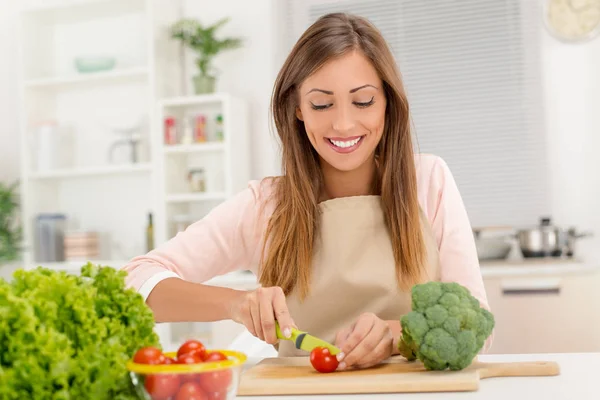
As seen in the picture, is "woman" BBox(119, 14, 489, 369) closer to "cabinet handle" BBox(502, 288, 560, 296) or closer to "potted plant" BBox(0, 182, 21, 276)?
"cabinet handle" BBox(502, 288, 560, 296)

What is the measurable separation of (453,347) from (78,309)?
66cm

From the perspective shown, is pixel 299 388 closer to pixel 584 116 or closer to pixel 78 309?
pixel 78 309

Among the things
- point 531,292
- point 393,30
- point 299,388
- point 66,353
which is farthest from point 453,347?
point 393,30

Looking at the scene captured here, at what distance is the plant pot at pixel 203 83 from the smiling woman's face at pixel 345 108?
2912 millimetres

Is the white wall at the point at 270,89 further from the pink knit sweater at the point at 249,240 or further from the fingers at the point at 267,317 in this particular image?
the fingers at the point at 267,317

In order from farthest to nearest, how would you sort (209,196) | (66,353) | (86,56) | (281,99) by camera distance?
(86,56) < (209,196) < (281,99) < (66,353)

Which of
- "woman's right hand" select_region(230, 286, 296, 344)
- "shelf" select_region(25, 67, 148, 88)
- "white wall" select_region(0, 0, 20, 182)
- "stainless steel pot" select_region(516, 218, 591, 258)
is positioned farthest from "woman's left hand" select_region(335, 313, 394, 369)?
"white wall" select_region(0, 0, 20, 182)

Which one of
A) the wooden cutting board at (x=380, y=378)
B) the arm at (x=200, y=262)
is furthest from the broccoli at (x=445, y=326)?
the arm at (x=200, y=262)

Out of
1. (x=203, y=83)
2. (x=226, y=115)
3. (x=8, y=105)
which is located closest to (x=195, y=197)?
(x=226, y=115)

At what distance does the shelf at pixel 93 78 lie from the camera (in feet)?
15.1

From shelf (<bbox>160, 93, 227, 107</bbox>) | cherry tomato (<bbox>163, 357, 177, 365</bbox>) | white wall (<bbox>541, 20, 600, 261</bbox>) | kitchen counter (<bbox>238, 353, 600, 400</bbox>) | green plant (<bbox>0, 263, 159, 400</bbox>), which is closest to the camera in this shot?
green plant (<bbox>0, 263, 159, 400</bbox>)

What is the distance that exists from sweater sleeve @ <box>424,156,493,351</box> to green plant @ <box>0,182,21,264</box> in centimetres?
361

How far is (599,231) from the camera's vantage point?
162 inches

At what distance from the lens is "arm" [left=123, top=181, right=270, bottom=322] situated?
156cm
